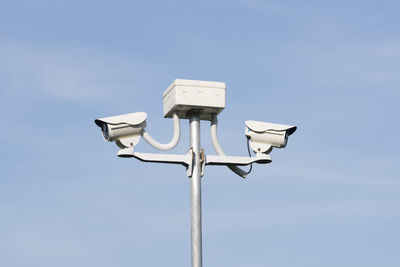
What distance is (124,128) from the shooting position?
16.4 meters

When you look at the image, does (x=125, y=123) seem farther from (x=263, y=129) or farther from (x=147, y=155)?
(x=263, y=129)

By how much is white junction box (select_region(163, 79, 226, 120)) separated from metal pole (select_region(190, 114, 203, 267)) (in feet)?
0.79

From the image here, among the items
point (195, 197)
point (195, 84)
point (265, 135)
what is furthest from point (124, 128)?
point (265, 135)

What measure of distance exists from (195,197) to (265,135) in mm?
1816

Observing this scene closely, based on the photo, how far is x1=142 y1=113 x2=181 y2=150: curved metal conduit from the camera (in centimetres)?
1658

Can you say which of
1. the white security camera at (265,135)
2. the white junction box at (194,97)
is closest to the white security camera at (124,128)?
the white junction box at (194,97)

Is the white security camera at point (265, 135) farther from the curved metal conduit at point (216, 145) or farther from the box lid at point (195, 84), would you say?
the box lid at point (195, 84)

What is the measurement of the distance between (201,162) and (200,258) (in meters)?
1.62

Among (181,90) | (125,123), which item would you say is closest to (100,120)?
(125,123)

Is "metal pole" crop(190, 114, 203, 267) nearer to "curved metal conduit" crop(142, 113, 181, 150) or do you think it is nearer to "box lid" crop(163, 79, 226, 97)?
"curved metal conduit" crop(142, 113, 181, 150)

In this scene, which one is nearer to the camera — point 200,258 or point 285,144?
Result: point 200,258

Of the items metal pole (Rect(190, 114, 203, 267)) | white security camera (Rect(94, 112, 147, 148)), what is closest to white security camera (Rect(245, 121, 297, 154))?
metal pole (Rect(190, 114, 203, 267))

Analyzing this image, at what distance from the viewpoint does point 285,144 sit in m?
17.4

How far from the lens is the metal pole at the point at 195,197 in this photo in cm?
1597
